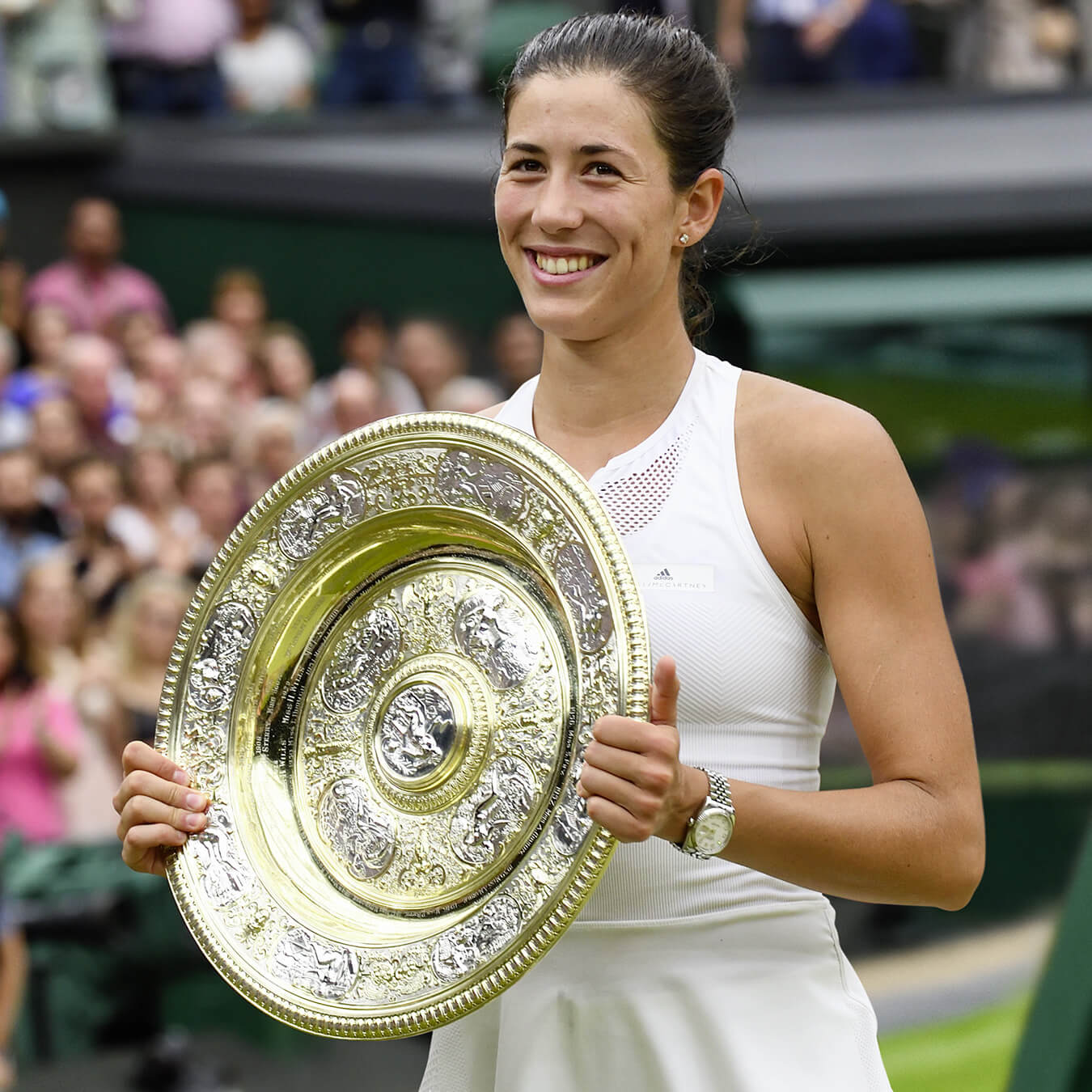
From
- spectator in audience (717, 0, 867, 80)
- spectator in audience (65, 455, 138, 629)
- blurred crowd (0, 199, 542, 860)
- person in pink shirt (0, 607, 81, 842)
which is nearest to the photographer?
person in pink shirt (0, 607, 81, 842)

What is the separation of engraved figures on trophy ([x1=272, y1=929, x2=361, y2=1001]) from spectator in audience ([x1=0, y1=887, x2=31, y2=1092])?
319cm

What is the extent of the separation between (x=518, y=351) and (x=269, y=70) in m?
2.62

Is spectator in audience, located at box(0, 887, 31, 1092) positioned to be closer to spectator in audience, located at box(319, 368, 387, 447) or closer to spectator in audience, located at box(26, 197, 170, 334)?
spectator in audience, located at box(319, 368, 387, 447)

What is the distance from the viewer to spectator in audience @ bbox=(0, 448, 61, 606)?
18.8 ft

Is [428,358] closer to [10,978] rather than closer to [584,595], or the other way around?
[10,978]

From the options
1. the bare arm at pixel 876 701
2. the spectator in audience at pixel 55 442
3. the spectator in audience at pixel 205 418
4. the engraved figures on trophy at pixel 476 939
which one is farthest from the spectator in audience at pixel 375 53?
the engraved figures on trophy at pixel 476 939

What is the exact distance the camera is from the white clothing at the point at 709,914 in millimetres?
1833

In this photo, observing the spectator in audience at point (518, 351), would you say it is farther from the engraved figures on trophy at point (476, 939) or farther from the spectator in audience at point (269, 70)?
the engraved figures on trophy at point (476, 939)

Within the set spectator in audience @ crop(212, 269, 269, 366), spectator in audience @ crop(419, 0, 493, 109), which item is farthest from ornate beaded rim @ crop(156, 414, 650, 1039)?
spectator in audience @ crop(419, 0, 493, 109)

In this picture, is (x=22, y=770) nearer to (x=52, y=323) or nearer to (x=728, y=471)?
(x=52, y=323)

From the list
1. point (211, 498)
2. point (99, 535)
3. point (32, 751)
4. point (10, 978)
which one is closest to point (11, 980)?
point (10, 978)

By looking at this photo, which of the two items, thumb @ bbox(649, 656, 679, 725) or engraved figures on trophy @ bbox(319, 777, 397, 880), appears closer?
thumb @ bbox(649, 656, 679, 725)

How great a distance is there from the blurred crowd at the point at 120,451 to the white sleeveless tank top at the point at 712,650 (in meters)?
3.08

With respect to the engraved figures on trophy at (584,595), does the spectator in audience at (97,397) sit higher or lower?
lower
